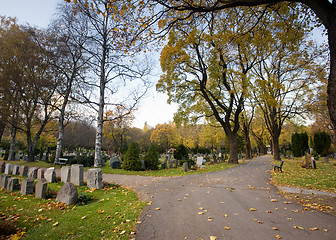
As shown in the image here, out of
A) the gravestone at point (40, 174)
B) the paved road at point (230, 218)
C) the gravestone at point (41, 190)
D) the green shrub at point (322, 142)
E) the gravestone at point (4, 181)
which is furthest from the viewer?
the green shrub at point (322, 142)

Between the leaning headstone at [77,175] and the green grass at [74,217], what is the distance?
196cm

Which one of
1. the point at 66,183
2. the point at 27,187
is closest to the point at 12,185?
the point at 27,187

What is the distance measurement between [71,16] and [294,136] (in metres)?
38.6

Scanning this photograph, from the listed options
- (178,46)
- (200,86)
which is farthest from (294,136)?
(178,46)

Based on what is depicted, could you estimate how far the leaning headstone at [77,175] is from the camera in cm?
798

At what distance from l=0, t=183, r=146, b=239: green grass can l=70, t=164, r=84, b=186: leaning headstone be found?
196cm

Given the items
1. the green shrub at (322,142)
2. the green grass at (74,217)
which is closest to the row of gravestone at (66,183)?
the green grass at (74,217)

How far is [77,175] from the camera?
8086 millimetres

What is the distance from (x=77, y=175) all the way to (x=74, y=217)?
421 centimetres

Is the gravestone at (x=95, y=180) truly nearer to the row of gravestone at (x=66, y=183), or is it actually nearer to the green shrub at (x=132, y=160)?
the row of gravestone at (x=66, y=183)

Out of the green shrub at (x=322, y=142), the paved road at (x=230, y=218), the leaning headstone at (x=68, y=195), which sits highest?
the green shrub at (x=322, y=142)

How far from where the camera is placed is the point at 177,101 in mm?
18578

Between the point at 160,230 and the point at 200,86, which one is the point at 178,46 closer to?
the point at 200,86

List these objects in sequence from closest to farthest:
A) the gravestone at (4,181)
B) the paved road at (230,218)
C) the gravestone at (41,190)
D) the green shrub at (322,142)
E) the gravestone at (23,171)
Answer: the paved road at (230,218) < the gravestone at (41,190) < the gravestone at (4,181) < the gravestone at (23,171) < the green shrub at (322,142)
